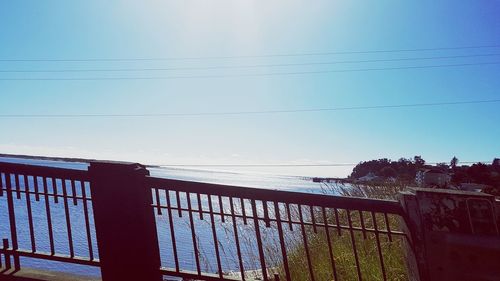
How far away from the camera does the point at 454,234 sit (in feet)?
9.30

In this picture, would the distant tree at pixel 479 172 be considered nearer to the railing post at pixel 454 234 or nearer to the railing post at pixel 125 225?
the railing post at pixel 454 234

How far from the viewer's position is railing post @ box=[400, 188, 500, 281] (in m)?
2.73

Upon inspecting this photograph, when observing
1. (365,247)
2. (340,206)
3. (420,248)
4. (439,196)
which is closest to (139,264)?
(340,206)

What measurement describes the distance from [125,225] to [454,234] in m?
2.95

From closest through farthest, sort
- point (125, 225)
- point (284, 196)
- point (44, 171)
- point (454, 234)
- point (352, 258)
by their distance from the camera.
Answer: point (454, 234)
point (284, 196)
point (125, 225)
point (44, 171)
point (352, 258)

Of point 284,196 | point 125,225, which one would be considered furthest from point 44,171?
point 284,196

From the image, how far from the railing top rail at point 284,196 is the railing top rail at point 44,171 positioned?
779 millimetres

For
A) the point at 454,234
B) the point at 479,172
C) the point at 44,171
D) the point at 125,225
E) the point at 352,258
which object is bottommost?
the point at 479,172

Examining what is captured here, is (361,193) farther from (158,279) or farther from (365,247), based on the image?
(158,279)

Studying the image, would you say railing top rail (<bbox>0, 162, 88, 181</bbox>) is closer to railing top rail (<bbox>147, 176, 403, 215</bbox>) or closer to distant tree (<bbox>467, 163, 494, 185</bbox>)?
railing top rail (<bbox>147, 176, 403, 215</bbox>)

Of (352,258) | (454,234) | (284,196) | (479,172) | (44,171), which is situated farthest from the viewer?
(479,172)

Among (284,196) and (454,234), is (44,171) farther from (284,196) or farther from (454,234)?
(454,234)

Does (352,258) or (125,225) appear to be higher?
(125,225)

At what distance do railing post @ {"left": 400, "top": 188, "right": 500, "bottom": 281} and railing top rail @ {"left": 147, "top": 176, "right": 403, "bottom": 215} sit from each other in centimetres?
21
